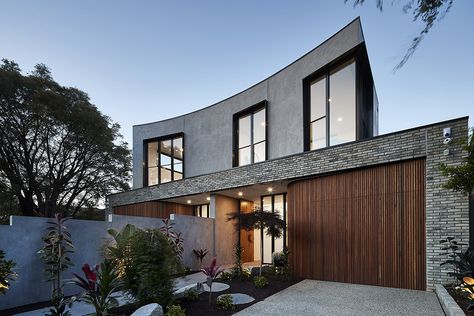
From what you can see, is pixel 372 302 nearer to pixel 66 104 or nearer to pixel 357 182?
pixel 357 182

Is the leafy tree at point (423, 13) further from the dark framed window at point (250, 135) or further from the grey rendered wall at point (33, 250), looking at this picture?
the dark framed window at point (250, 135)

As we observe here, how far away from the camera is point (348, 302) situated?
6.32 metres

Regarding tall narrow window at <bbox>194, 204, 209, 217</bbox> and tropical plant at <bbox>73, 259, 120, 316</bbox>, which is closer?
tropical plant at <bbox>73, 259, 120, 316</bbox>

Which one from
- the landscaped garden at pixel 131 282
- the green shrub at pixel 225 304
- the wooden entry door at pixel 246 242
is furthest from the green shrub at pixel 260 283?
the wooden entry door at pixel 246 242

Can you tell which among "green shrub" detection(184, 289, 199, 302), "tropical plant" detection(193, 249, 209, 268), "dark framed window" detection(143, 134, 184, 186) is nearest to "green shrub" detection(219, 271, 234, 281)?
"tropical plant" detection(193, 249, 209, 268)

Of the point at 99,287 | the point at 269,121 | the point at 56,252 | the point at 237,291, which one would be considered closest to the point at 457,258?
the point at 237,291

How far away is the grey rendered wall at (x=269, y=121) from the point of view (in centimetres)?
1038

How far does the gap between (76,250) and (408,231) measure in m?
8.68

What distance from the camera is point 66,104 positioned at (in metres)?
16.5

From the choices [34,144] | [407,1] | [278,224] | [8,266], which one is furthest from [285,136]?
[34,144]

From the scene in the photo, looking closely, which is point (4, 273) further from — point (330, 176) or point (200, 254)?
point (330, 176)

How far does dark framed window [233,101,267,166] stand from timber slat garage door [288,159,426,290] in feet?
12.4

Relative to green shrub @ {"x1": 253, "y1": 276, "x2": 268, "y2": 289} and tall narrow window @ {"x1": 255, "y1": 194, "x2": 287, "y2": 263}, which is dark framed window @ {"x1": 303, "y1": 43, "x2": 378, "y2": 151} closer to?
tall narrow window @ {"x1": 255, "y1": 194, "x2": 287, "y2": 263}

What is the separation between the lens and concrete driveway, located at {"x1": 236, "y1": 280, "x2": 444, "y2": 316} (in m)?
5.67
